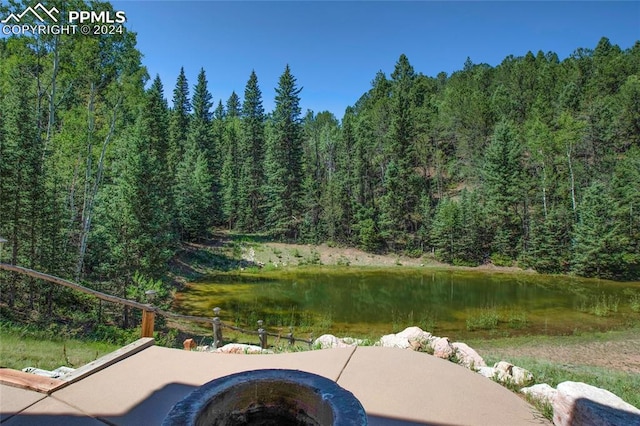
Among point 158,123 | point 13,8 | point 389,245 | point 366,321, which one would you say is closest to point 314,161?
point 389,245

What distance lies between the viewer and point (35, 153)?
11453mm

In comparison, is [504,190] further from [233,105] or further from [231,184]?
[233,105]

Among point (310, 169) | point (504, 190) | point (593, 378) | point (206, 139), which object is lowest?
point (593, 378)

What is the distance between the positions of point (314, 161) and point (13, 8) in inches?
1443

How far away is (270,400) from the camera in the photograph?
2.30 metres

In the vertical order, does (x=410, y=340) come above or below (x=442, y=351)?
below

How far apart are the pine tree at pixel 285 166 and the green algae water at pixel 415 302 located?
9065mm

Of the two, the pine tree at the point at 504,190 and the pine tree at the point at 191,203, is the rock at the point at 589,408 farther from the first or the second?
the pine tree at the point at 504,190

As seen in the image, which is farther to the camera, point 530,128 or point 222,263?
point 530,128

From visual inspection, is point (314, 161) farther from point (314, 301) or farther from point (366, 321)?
point (366, 321)

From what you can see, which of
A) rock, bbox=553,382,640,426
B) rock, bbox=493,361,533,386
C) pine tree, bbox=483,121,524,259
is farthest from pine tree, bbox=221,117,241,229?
rock, bbox=553,382,640,426

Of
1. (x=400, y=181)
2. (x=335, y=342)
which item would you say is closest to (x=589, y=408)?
(x=335, y=342)

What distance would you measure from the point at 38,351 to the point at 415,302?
16126 mm

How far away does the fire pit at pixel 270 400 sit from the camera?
77.9 inches
